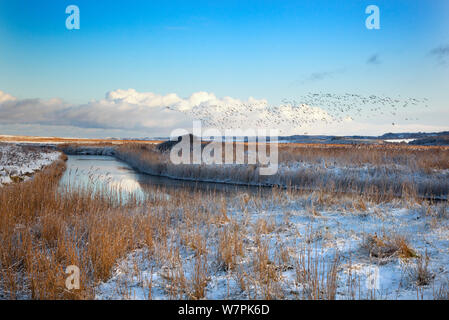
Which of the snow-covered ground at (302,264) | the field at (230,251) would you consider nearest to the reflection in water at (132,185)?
the field at (230,251)

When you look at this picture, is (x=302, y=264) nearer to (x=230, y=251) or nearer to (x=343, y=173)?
(x=230, y=251)

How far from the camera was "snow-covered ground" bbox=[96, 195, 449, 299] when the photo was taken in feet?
11.3

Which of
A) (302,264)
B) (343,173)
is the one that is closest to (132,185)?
(343,173)

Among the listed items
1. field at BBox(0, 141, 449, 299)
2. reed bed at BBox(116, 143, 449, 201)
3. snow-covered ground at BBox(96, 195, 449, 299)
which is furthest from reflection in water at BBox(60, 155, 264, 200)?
snow-covered ground at BBox(96, 195, 449, 299)

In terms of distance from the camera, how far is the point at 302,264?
379 cm

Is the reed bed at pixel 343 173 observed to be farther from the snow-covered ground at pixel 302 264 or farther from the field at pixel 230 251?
the snow-covered ground at pixel 302 264

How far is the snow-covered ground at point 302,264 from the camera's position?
11.3ft

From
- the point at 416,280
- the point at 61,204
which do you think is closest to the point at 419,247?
the point at 416,280

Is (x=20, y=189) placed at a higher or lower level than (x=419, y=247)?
higher

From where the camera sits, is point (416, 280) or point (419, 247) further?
point (419, 247)

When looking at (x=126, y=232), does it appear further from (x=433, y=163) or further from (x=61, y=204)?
(x=433, y=163)
